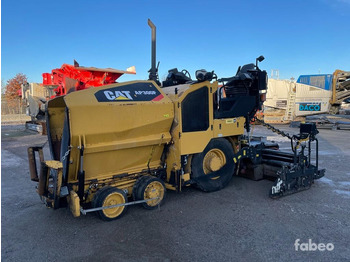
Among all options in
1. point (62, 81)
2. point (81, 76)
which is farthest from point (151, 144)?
point (62, 81)

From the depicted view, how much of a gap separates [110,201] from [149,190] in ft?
2.07

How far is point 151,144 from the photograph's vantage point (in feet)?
14.2

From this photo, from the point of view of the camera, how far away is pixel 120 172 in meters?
4.26

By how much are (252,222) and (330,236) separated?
97 centimetres

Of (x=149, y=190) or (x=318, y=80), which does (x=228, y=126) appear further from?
(x=318, y=80)

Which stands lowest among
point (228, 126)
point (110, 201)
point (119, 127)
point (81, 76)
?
point (110, 201)

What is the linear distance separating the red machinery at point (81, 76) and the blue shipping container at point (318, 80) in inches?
491

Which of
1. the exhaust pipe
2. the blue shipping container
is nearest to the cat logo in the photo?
the exhaust pipe

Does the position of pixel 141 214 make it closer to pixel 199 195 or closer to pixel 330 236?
pixel 199 195

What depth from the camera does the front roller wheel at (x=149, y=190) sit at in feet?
13.8

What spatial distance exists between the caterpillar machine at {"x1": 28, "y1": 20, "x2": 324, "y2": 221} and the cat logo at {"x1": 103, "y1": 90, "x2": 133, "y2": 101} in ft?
0.05

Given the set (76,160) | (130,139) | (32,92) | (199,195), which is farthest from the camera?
(32,92)

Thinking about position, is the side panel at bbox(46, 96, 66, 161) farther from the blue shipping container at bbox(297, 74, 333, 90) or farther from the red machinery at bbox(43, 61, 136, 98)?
the blue shipping container at bbox(297, 74, 333, 90)

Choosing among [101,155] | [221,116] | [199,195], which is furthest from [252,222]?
[101,155]
